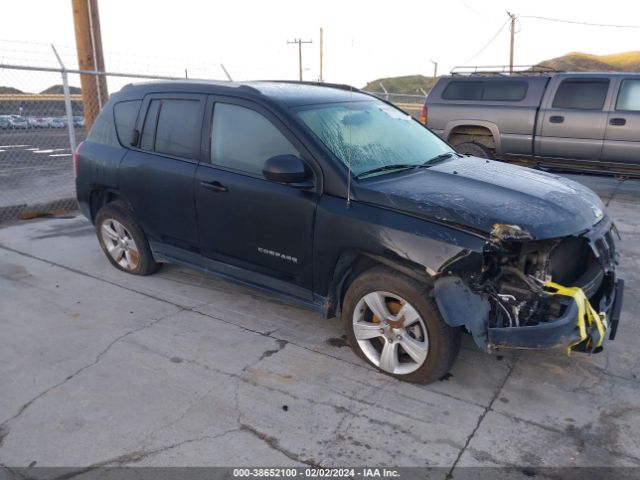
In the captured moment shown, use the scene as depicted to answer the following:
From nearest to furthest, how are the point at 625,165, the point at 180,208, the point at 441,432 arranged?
the point at 441,432 → the point at 180,208 → the point at 625,165

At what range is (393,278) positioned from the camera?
3209 mm

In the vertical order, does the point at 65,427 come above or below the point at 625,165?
below

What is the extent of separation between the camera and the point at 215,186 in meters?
4.01

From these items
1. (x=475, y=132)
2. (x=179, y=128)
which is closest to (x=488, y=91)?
(x=475, y=132)

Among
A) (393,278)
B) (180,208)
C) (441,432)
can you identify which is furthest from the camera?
(180,208)

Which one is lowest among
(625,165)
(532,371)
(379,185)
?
(532,371)

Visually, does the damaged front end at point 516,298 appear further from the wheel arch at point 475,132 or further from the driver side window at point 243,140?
the wheel arch at point 475,132

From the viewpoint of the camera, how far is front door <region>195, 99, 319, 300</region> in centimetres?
363

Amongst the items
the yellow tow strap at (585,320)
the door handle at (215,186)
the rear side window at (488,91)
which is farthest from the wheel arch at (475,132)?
the yellow tow strap at (585,320)

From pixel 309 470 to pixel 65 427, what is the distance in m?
1.40

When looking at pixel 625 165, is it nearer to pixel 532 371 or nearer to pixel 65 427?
pixel 532 371

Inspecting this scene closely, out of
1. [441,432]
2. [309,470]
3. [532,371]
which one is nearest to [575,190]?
[532,371]

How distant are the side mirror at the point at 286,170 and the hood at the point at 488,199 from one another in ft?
1.32

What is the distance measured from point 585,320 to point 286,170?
6.58ft
